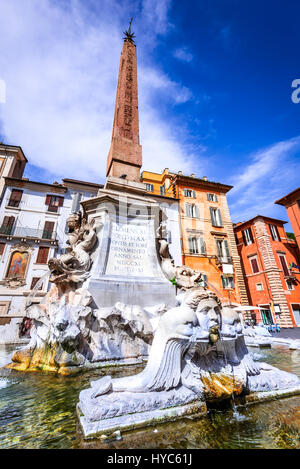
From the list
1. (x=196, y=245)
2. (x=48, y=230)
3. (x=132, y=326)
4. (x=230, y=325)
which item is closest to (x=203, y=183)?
(x=196, y=245)

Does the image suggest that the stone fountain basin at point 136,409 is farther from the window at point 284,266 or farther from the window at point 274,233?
the window at point 274,233

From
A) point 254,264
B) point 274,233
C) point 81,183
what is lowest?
point 254,264

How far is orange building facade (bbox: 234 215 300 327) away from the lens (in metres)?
19.1

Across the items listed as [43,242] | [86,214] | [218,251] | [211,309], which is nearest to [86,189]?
[43,242]

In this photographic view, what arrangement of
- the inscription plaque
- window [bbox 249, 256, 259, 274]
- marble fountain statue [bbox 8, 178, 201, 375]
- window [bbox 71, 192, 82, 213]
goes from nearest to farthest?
marble fountain statue [bbox 8, 178, 201, 375] < the inscription plaque < window [bbox 71, 192, 82, 213] < window [bbox 249, 256, 259, 274]

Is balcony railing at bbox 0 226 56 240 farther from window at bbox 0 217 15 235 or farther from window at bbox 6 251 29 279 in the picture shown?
window at bbox 6 251 29 279

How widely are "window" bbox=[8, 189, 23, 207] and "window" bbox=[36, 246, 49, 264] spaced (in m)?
4.70

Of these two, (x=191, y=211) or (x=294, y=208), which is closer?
(x=294, y=208)

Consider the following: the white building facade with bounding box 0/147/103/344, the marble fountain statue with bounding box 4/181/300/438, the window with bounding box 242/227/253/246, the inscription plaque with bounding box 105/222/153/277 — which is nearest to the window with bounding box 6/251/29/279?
the white building facade with bounding box 0/147/103/344

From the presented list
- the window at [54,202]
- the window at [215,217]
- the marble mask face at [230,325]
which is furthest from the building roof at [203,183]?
the marble mask face at [230,325]

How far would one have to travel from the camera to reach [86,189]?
67.7 ft

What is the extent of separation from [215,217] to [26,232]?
17987 millimetres

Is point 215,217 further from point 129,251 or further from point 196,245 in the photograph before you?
point 129,251

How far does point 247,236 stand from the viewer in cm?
2378
